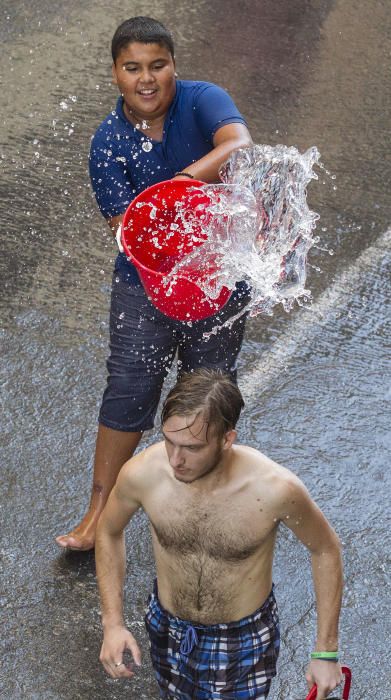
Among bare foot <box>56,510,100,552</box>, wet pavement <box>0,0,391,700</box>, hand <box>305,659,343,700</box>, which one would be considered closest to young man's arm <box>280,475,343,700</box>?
hand <box>305,659,343,700</box>

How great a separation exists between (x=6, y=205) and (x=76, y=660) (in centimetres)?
349

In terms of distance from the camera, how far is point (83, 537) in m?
4.80

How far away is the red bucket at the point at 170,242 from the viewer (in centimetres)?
419

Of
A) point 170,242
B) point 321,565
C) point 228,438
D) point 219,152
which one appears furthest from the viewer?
point 170,242

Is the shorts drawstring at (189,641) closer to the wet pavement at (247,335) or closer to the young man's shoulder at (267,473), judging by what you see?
the young man's shoulder at (267,473)

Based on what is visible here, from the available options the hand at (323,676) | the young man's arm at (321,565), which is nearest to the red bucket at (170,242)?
the young man's arm at (321,565)

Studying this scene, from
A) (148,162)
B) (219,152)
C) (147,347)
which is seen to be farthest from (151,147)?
(147,347)

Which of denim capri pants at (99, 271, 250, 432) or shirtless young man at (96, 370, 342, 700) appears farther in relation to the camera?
denim capri pants at (99, 271, 250, 432)

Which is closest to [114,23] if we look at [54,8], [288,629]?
[54,8]

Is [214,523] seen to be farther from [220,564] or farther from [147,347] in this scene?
[147,347]

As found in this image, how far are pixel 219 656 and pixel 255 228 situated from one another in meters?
1.66

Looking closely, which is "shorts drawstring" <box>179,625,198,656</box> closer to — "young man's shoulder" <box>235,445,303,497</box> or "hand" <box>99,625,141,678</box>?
"hand" <box>99,625,141,678</box>

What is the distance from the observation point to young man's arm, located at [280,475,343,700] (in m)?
3.54

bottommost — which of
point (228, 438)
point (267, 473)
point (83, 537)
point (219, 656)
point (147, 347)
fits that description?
point (83, 537)
